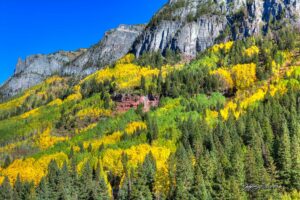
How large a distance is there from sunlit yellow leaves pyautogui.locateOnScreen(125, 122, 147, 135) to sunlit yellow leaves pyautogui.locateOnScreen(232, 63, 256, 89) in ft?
158

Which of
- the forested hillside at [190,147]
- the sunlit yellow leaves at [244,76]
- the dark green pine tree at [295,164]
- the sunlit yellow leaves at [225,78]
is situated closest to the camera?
the dark green pine tree at [295,164]

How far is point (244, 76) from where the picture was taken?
18088cm

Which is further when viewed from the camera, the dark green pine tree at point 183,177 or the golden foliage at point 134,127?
the golden foliage at point 134,127

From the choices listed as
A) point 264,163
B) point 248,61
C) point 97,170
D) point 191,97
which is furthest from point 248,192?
point 248,61

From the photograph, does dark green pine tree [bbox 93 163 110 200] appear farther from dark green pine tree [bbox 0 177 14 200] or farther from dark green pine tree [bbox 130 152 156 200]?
dark green pine tree [bbox 0 177 14 200]

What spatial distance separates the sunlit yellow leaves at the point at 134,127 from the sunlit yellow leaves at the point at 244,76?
48.2 m

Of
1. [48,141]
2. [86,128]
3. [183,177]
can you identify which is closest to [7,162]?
[48,141]

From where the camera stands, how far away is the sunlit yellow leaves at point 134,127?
6294 inches

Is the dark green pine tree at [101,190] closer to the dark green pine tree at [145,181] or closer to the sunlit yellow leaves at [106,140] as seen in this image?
the dark green pine tree at [145,181]

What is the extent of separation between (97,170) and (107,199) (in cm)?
1236

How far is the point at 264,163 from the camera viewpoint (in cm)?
10256

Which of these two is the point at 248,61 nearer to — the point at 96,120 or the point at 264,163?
the point at 96,120

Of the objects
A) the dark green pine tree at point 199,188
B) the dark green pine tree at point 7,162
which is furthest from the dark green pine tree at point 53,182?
the dark green pine tree at point 7,162

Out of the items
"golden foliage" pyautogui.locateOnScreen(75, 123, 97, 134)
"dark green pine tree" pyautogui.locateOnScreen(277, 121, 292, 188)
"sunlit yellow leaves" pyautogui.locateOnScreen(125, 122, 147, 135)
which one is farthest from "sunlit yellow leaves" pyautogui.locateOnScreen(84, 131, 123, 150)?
"dark green pine tree" pyautogui.locateOnScreen(277, 121, 292, 188)
